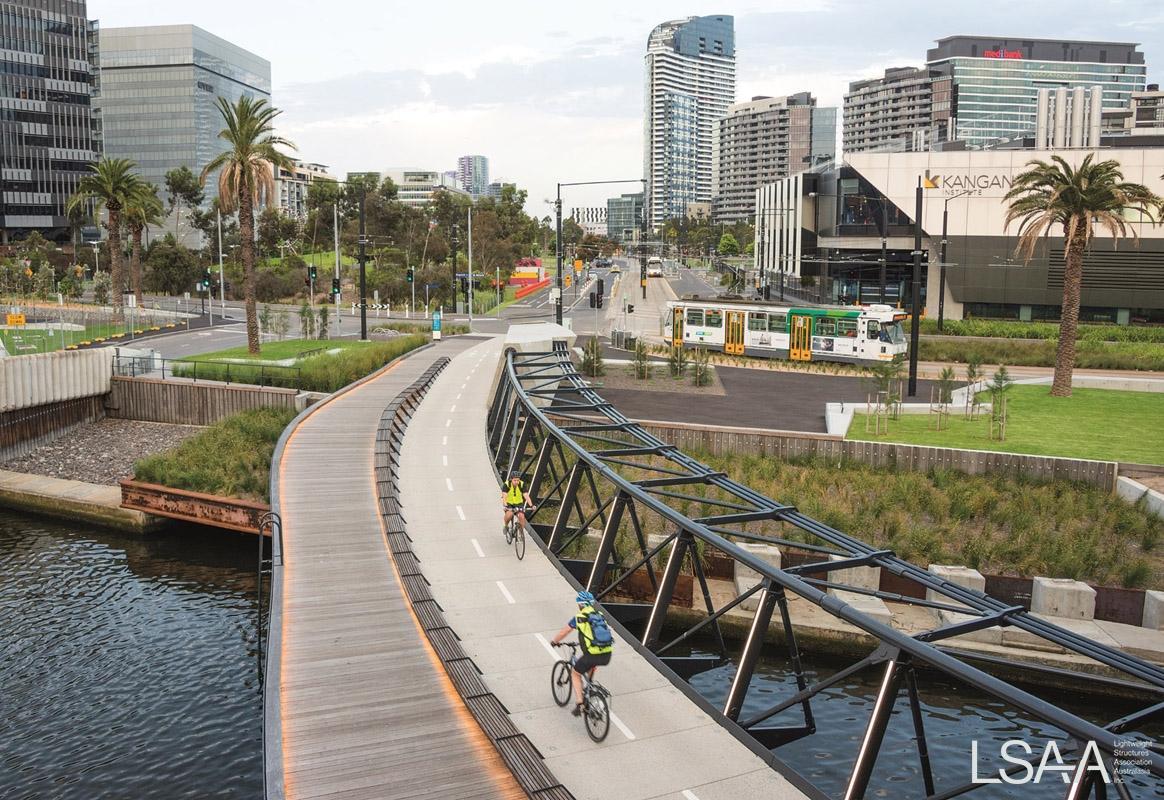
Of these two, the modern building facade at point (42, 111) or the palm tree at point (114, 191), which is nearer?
the palm tree at point (114, 191)

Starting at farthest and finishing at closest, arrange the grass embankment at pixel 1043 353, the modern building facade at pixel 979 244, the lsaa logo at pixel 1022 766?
the modern building facade at pixel 979 244
the grass embankment at pixel 1043 353
the lsaa logo at pixel 1022 766

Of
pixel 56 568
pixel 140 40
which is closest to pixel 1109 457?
pixel 56 568

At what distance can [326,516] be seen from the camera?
24.2m

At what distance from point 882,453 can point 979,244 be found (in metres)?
51.7

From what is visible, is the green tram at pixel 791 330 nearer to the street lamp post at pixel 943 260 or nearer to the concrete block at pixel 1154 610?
the street lamp post at pixel 943 260

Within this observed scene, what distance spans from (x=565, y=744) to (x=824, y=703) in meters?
9.15

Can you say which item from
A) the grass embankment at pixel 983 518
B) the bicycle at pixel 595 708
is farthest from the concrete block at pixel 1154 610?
the bicycle at pixel 595 708

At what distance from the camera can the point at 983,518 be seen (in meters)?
29.4

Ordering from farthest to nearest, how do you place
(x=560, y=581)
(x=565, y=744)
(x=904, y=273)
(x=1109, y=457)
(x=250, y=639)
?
(x=904, y=273) < (x=1109, y=457) < (x=250, y=639) < (x=560, y=581) < (x=565, y=744)

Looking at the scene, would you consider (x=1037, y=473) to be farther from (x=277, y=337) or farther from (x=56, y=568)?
(x=277, y=337)

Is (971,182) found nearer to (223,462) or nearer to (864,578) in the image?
(864,578)

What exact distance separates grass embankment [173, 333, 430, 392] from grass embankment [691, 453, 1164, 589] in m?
20.2

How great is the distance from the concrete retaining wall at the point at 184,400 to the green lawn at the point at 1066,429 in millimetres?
24719

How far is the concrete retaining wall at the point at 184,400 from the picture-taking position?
42688mm
